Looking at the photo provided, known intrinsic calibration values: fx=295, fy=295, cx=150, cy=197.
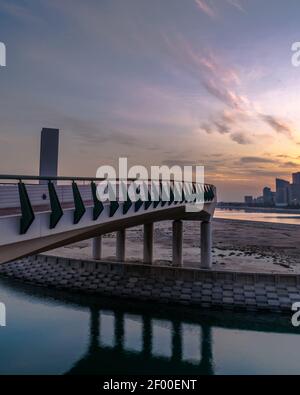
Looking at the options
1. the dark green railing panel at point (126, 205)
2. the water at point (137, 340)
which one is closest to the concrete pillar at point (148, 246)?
the water at point (137, 340)

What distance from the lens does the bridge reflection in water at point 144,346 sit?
16.9m

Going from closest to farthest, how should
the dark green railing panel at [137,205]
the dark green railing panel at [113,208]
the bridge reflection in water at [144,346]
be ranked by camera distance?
the dark green railing panel at [113,208] → the dark green railing panel at [137,205] → the bridge reflection in water at [144,346]

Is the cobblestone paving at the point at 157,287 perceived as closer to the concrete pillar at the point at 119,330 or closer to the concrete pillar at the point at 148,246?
the concrete pillar at the point at 119,330

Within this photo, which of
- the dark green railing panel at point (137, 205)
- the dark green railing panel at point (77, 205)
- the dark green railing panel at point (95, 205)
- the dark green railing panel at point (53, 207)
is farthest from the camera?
the dark green railing panel at point (137, 205)

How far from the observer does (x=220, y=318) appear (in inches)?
936

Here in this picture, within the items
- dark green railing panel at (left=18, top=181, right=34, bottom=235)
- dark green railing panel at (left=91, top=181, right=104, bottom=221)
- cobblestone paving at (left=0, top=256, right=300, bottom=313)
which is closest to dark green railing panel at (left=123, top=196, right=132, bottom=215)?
dark green railing panel at (left=91, top=181, right=104, bottom=221)

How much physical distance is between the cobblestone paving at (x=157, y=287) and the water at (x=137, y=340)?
1224 mm

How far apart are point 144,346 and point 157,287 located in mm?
8749

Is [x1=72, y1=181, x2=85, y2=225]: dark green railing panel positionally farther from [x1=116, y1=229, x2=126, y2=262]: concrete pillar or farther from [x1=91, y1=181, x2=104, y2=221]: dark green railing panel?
[x1=116, y1=229, x2=126, y2=262]: concrete pillar

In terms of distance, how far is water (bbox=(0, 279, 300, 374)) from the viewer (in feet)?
55.7

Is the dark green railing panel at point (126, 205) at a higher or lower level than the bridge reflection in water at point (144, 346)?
higher

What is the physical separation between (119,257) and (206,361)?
2265cm

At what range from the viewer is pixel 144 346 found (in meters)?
19.8
